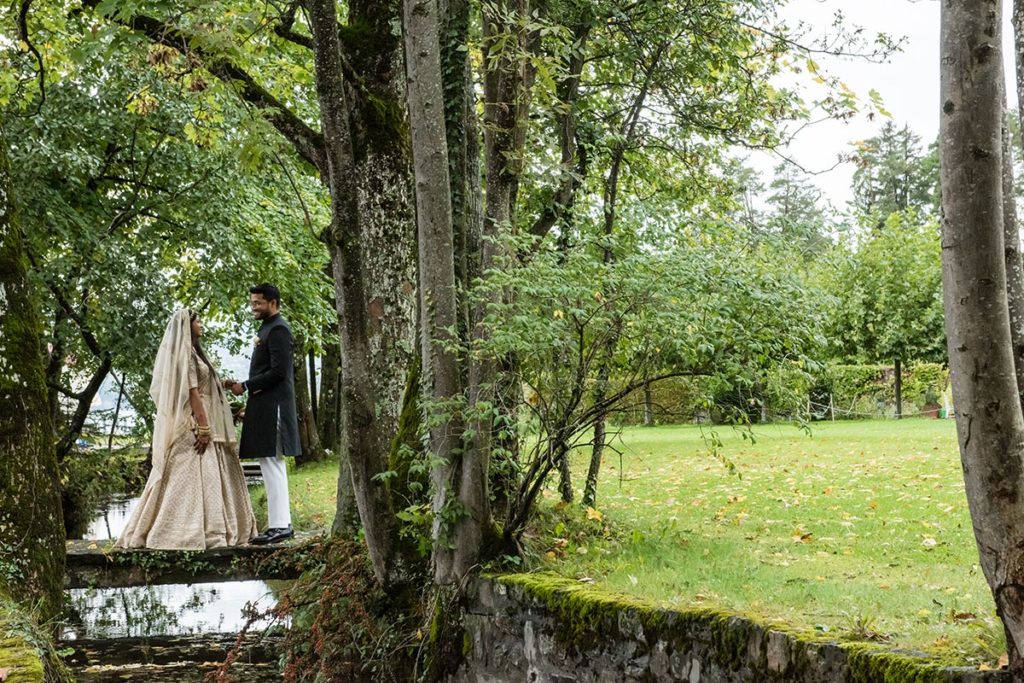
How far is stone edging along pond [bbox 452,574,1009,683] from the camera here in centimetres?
475

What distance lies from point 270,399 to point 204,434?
0.67m

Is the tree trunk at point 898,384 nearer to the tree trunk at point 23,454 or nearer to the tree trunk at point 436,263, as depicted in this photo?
the tree trunk at point 436,263

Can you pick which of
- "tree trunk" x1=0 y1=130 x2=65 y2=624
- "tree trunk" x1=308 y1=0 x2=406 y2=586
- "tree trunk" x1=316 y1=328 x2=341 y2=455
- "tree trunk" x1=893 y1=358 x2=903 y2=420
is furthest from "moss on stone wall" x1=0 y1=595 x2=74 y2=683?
"tree trunk" x1=893 y1=358 x2=903 y2=420

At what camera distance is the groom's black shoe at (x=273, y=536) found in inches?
394

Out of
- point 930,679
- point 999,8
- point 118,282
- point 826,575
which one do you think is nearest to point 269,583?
point 118,282

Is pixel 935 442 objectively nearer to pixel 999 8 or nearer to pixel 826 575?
pixel 826 575

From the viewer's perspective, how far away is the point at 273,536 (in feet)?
32.9

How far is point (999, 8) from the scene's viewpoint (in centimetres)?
434

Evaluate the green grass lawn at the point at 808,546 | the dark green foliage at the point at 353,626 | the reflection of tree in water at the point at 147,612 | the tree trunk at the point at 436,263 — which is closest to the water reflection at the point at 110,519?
the reflection of tree in water at the point at 147,612

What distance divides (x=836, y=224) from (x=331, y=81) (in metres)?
4.54

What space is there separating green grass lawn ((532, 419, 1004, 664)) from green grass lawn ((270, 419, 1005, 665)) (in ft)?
0.05

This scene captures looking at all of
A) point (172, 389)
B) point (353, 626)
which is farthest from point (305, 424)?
point (353, 626)

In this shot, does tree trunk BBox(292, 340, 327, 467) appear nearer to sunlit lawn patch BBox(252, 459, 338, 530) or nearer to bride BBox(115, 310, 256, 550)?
sunlit lawn patch BBox(252, 459, 338, 530)

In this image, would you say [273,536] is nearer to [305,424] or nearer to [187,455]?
[187,455]
